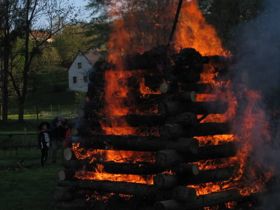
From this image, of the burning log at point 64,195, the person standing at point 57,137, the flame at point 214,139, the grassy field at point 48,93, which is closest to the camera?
the flame at point 214,139

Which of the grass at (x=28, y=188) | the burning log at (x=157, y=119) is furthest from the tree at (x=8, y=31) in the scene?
A: the burning log at (x=157, y=119)

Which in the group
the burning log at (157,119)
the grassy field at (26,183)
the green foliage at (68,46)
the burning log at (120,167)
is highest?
the green foliage at (68,46)

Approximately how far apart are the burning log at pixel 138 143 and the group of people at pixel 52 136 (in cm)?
701

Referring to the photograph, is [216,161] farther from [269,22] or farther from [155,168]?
[269,22]

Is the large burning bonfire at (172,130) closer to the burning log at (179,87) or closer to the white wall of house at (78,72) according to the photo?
the burning log at (179,87)

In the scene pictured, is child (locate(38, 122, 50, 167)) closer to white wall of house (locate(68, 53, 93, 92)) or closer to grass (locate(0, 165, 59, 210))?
grass (locate(0, 165, 59, 210))

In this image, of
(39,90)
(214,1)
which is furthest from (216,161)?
(39,90)

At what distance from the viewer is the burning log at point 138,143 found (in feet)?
28.7

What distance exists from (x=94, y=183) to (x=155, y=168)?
4.40ft

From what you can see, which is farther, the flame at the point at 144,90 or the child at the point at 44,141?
the child at the point at 44,141

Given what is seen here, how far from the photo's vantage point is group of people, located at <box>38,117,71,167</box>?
17.2 m

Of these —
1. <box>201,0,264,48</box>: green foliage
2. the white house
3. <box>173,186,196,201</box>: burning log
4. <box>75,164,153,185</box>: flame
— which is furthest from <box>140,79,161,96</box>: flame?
the white house

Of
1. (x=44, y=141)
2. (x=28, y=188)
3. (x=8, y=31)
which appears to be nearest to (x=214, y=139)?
A: (x=28, y=188)

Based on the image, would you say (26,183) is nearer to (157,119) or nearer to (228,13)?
(157,119)
